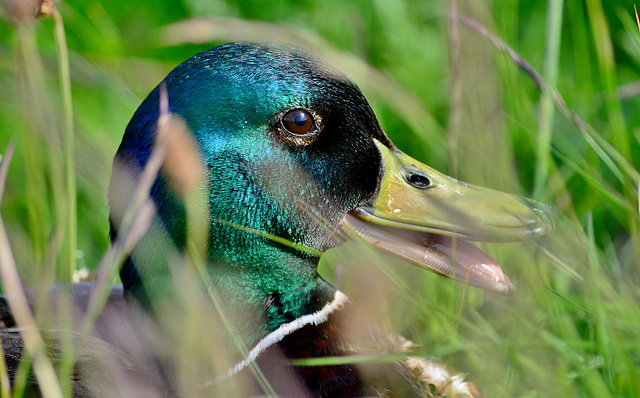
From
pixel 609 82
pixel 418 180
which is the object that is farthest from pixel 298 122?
pixel 609 82

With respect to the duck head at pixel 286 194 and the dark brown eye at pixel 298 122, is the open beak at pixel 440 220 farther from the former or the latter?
the dark brown eye at pixel 298 122

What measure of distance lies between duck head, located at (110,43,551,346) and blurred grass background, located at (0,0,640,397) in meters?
0.10

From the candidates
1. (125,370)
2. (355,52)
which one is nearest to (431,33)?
(355,52)

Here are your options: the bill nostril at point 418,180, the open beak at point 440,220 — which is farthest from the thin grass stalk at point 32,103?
the bill nostril at point 418,180

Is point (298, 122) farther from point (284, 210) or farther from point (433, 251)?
point (433, 251)

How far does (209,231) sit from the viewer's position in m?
1.84

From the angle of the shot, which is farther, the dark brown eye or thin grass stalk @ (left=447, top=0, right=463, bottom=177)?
thin grass stalk @ (left=447, top=0, right=463, bottom=177)

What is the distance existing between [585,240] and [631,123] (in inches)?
54.4

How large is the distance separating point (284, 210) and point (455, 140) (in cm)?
49

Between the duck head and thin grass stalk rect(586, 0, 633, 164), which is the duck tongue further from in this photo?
thin grass stalk rect(586, 0, 633, 164)

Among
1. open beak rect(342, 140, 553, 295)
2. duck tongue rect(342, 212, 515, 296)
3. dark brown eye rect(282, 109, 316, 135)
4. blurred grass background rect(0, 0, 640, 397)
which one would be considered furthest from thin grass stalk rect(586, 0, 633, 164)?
dark brown eye rect(282, 109, 316, 135)

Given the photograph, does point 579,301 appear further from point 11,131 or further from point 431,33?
point 11,131

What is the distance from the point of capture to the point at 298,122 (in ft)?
6.04

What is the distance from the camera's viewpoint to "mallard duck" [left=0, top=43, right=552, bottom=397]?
5.94ft
